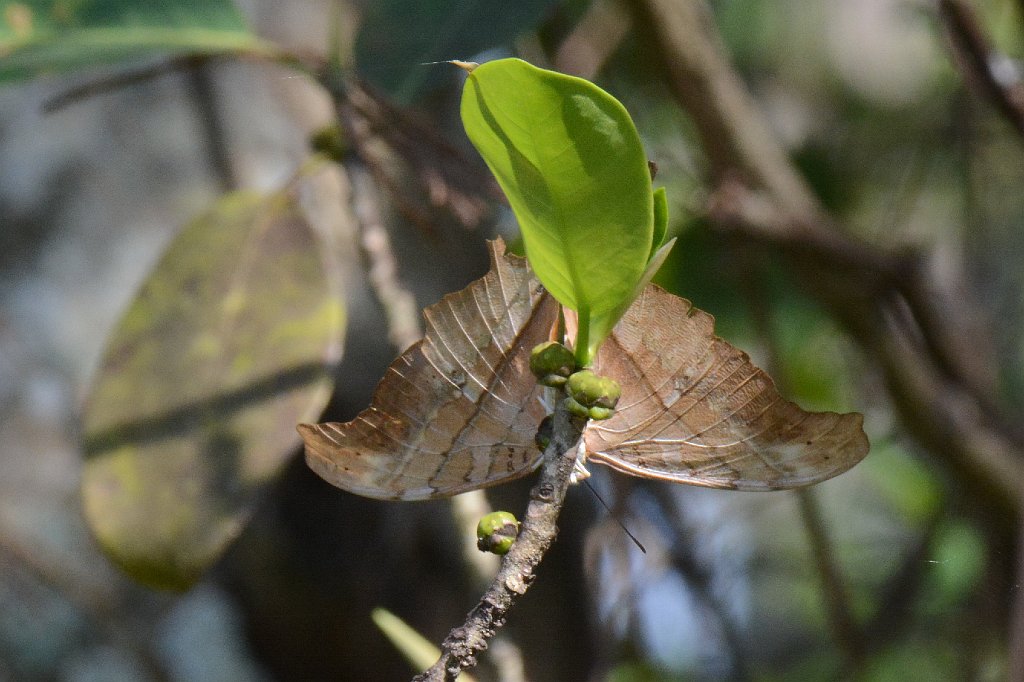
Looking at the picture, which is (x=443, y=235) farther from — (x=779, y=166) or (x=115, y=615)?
(x=779, y=166)

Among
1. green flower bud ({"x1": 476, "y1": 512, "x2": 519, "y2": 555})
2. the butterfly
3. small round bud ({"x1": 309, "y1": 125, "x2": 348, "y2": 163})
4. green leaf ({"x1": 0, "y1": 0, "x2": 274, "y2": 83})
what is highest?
the butterfly

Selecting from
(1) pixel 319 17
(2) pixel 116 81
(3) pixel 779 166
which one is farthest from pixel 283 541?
(3) pixel 779 166

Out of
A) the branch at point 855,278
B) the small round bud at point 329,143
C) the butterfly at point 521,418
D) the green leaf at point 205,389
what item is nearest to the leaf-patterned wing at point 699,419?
the butterfly at point 521,418

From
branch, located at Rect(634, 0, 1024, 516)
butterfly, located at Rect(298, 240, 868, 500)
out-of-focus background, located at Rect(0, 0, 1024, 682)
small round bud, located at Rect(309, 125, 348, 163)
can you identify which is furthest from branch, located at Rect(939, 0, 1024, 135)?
butterfly, located at Rect(298, 240, 868, 500)

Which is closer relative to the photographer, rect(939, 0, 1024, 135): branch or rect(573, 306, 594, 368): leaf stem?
rect(573, 306, 594, 368): leaf stem

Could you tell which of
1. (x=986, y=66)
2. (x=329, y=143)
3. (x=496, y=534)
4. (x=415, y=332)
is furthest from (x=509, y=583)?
(x=986, y=66)

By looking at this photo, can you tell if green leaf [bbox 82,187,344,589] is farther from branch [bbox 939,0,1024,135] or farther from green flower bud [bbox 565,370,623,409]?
branch [bbox 939,0,1024,135]

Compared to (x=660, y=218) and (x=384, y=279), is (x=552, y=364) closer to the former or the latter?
(x=660, y=218)
